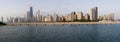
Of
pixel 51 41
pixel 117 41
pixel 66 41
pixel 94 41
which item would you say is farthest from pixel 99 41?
pixel 51 41

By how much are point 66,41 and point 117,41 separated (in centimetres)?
1310

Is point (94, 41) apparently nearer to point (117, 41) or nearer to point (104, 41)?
point (104, 41)

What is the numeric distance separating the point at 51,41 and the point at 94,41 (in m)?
11.1

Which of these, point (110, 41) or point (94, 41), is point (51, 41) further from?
point (110, 41)

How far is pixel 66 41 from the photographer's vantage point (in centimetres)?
5369

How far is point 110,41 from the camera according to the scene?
54000mm

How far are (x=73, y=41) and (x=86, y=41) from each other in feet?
10.9

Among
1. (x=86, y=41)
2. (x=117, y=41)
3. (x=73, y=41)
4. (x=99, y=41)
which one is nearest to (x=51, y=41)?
(x=73, y=41)

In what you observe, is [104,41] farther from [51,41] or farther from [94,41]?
[51,41]

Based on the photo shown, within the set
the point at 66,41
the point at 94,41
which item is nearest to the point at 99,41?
the point at 94,41

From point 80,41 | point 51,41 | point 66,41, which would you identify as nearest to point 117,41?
point 80,41

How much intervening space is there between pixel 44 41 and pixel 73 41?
755cm

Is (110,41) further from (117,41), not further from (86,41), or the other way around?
(86,41)

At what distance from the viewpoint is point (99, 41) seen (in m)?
53.6
